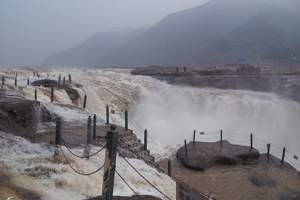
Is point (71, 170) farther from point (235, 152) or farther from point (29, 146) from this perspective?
point (235, 152)

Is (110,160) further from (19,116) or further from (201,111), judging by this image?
(201,111)

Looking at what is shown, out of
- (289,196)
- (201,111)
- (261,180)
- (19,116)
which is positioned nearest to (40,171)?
(19,116)

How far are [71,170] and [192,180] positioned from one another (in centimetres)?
1124

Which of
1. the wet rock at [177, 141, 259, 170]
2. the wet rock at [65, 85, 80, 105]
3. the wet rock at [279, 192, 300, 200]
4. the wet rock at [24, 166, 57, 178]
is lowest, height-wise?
the wet rock at [279, 192, 300, 200]

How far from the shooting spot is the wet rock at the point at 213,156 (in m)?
23.5

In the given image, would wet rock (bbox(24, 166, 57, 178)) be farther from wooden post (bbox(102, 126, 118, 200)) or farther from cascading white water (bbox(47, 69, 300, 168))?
cascading white water (bbox(47, 69, 300, 168))

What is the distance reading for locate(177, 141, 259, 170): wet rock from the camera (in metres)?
23.5

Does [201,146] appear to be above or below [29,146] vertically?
below

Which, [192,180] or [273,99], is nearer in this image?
[192,180]

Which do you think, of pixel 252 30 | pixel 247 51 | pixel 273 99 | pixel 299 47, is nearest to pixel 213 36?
pixel 252 30

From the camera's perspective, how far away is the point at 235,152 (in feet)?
81.4

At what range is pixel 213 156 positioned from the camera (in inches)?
944

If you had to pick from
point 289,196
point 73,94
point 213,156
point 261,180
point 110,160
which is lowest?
point 289,196

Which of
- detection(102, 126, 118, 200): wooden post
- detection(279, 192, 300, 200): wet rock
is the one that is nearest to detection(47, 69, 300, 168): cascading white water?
detection(279, 192, 300, 200): wet rock
